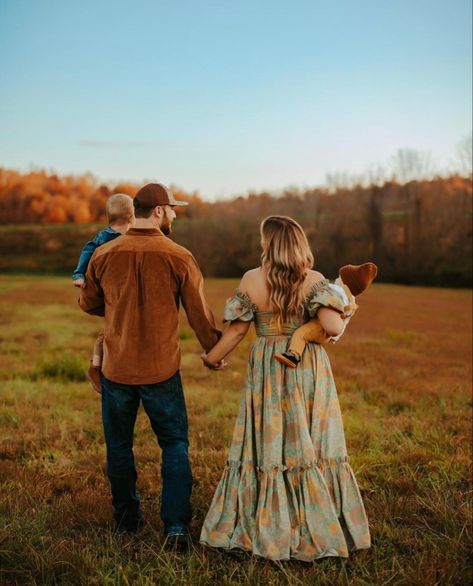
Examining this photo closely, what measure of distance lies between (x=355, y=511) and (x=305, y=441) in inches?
22.0

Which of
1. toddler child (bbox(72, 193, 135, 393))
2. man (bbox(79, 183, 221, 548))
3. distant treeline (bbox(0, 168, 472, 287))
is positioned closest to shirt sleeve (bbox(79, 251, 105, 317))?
man (bbox(79, 183, 221, 548))

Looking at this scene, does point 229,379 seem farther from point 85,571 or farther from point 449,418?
point 85,571

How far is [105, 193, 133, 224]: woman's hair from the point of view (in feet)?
14.1

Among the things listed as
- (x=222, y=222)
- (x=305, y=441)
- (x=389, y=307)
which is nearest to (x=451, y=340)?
(x=389, y=307)

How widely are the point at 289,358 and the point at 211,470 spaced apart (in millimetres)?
2197

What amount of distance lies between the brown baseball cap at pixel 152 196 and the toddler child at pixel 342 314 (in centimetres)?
119

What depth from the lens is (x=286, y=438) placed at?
388 cm

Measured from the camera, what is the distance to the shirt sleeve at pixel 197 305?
392cm

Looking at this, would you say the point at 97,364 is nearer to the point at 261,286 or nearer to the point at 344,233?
the point at 261,286

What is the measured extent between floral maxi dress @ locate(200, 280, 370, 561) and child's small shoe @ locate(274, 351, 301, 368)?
0.12 metres

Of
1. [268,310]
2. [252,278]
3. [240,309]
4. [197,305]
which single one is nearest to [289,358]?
[268,310]

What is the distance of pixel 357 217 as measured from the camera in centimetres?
3766

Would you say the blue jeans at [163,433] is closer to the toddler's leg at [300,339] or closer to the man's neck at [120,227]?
the toddler's leg at [300,339]

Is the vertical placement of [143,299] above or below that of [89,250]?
below
